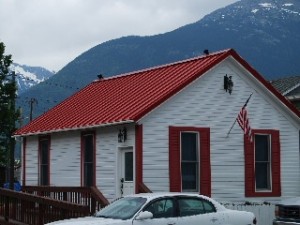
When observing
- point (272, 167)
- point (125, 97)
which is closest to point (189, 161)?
point (125, 97)

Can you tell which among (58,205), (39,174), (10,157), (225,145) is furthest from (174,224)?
(10,157)

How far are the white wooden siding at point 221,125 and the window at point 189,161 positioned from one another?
0.45m

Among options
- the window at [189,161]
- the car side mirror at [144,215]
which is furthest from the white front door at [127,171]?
the car side mirror at [144,215]

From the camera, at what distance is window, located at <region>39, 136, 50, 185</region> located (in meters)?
25.6

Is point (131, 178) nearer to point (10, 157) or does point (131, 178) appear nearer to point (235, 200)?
point (235, 200)

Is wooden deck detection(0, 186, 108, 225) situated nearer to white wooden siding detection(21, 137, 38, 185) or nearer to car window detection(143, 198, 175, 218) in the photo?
car window detection(143, 198, 175, 218)

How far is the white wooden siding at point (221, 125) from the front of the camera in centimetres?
2088

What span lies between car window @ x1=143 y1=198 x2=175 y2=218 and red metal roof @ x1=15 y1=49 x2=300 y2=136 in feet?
19.6

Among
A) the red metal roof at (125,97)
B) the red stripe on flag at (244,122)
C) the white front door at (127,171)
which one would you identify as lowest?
the white front door at (127,171)

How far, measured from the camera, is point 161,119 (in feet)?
69.1

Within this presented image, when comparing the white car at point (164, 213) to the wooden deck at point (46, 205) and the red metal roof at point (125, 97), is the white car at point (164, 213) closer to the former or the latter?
the wooden deck at point (46, 205)

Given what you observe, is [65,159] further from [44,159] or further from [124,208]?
[124,208]

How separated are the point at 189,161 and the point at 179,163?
43 centimetres

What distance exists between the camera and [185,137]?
2164cm
